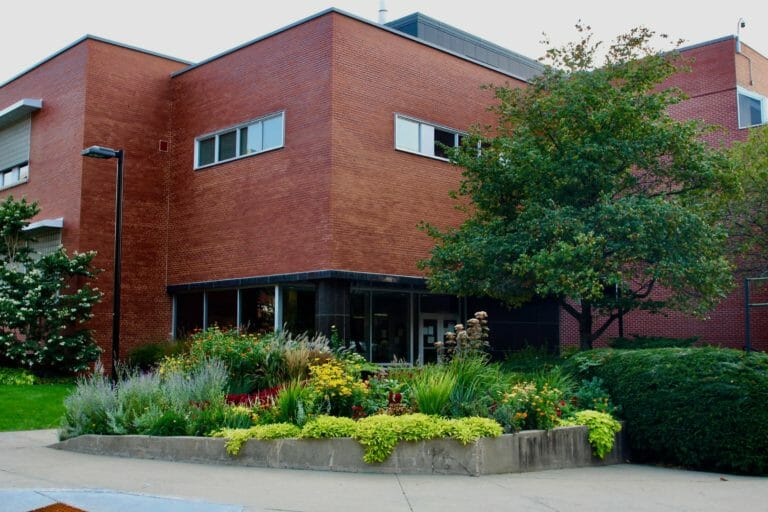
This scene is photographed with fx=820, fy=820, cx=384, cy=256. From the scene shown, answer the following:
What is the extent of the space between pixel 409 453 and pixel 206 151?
1664cm

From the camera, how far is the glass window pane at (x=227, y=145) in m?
24.1

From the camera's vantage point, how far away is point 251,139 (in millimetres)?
23641

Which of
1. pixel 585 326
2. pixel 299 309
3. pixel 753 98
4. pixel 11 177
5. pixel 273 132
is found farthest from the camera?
pixel 11 177

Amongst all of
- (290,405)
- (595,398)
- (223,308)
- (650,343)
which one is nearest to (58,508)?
(290,405)

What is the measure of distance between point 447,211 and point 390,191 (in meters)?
2.42

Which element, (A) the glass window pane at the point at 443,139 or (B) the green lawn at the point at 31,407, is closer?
(B) the green lawn at the point at 31,407

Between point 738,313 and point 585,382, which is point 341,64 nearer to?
point 585,382

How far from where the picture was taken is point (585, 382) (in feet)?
42.5

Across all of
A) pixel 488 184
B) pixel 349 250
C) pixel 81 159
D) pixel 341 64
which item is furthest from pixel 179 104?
pixel 488 184

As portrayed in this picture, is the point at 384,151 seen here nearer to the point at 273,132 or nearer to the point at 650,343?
the point at 273,132

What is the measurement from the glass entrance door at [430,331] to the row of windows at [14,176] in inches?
554

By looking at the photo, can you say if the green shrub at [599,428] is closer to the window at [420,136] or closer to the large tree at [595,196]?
the large tree at [595,196]

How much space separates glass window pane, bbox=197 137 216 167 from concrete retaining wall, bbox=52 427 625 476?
1397cm

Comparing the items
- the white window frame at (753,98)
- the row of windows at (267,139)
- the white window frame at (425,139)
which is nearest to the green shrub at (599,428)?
the row of windows at (267,139)
